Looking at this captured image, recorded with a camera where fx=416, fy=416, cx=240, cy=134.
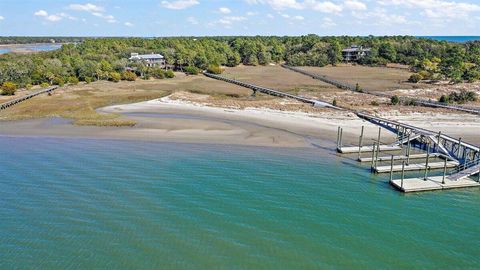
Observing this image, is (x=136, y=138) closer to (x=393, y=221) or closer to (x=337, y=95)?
(x=393, y=221)

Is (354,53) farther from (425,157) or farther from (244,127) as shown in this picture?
(425,157)

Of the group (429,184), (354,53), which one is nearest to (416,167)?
(429,184)

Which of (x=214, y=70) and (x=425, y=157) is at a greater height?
(x=214, y=70)

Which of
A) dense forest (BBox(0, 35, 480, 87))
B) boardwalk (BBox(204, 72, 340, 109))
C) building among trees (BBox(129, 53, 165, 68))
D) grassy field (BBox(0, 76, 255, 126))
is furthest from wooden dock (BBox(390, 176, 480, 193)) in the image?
building among trees (BBox(129, 53, 165, 68))

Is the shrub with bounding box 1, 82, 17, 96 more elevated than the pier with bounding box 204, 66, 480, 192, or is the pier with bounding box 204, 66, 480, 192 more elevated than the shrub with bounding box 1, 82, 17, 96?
the shrub with bounding box 1, 82, 17, 96

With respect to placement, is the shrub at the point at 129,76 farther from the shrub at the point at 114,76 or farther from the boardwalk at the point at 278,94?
the boardwalk at the point at 278,94

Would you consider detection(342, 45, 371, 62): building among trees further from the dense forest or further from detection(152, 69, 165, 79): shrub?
detection(152, 69, 165, 79): shrub

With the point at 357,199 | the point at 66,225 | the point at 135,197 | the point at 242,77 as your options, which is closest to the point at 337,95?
the point at 242,77

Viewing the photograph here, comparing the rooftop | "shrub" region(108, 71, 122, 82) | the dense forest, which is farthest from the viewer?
the rooftop
